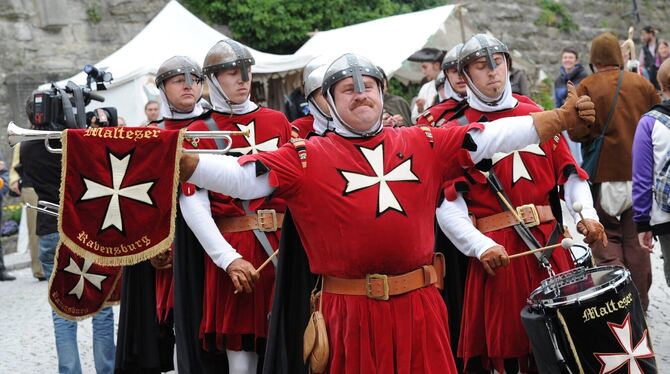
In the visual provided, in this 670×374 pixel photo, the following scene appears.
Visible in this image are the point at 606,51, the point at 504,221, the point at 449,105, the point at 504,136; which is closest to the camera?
the point at 504,136

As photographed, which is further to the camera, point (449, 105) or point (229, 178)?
point (449, 105)

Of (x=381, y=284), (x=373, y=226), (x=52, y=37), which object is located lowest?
(x=381, y=284)

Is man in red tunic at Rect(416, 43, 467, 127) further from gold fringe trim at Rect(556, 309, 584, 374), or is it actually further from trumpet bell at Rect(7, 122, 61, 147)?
trumpet bell at Rect(7, 122, 61, 147)

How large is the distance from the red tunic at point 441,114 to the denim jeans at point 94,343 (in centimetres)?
257

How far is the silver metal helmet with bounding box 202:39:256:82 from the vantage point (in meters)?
5.85

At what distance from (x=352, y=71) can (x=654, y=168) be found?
2.51 m

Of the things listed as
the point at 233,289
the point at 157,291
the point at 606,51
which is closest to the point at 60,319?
the point at 157,291

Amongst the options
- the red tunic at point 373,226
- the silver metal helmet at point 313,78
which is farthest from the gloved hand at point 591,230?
the silver metal helmet at point 313,78

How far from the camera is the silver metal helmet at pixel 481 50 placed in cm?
533

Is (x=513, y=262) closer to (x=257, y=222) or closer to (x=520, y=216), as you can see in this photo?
(x=520, y=216)

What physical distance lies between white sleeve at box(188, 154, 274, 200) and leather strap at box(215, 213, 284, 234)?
150cm

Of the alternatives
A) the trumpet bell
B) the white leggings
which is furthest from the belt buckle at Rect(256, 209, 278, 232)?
the trumpet bell

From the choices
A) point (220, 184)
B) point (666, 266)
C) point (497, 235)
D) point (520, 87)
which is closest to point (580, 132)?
point (497, 235)

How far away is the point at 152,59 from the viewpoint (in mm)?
14133
